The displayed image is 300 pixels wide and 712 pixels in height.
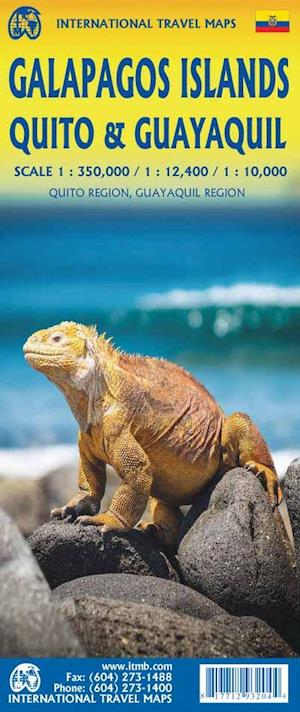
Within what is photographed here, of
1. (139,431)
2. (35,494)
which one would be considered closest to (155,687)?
(139,431)

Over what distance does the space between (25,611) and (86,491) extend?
7.17 ft

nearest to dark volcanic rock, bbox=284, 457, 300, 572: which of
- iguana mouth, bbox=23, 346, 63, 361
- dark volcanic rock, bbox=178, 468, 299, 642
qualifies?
dark volcanic rock, bbox=178, 468, 299, 642

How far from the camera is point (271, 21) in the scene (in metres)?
6.38

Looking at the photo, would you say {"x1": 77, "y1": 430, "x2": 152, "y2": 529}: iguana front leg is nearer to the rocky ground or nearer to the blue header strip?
the rocky ground

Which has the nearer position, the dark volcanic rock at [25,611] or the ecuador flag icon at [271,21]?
the dark volcanic rock at [25,611]

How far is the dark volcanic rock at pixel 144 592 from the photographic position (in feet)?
20.0

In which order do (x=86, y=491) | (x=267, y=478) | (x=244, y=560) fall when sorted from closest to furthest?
(x=244, y=560) < (x=267, y=478) < (x=86, y=491)

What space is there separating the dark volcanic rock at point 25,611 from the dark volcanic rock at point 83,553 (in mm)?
1533

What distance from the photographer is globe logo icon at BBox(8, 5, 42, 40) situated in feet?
20.9

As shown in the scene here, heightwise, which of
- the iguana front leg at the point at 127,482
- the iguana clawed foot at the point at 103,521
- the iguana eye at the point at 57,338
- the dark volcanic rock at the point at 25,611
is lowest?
the dark volcanic rock at the point at 25,611

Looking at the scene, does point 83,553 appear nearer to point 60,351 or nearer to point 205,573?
point 205,573

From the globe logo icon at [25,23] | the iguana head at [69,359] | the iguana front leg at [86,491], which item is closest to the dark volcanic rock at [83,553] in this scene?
the iguana front leg at [86,491]

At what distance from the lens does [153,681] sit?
5.20m

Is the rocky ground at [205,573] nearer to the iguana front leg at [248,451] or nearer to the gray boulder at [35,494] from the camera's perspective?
the iguana front leg at [248,451]
